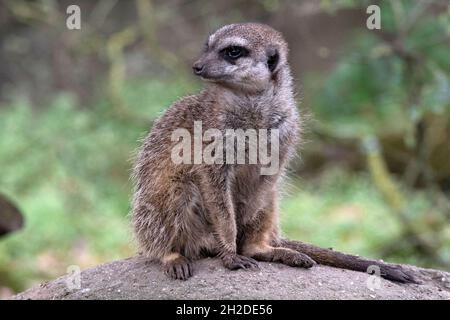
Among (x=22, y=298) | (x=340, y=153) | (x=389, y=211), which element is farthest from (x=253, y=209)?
(x=340, y=153)

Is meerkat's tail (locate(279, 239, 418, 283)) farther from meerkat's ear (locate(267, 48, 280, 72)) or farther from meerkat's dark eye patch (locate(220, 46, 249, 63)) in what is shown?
meerkat's dark eye patch (locate(220, 46, 249, 63))

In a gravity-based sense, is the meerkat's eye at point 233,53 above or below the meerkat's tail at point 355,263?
above

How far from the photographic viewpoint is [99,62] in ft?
41.6

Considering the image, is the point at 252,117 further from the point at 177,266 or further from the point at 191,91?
the point at 191,91

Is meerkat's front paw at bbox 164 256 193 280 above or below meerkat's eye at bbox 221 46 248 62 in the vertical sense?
below

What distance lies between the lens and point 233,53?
4.14 metres

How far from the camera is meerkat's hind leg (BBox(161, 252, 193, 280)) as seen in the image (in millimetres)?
4102

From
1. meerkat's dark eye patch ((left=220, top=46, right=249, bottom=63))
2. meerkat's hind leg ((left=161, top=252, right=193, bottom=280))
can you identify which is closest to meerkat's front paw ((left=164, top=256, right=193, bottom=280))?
meerkat's hind leg ((left=161, top=252, right=193, bottom=280))

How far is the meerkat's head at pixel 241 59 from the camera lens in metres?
4.10

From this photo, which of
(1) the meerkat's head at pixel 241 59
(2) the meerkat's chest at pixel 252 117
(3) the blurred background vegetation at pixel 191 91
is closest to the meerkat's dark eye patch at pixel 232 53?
(1) the meerkat's head at pixel 241 59

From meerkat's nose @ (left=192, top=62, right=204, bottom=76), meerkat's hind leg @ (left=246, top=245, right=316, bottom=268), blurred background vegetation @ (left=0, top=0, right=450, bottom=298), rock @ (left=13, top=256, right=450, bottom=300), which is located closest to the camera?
rock @ (left=13, top=256, right=450, bottom=300)

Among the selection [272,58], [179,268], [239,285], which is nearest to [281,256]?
[239,285]

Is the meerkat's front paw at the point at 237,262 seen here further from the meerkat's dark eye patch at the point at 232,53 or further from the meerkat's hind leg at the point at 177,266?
the meerkat's dark eye patch at the point at 232,53
